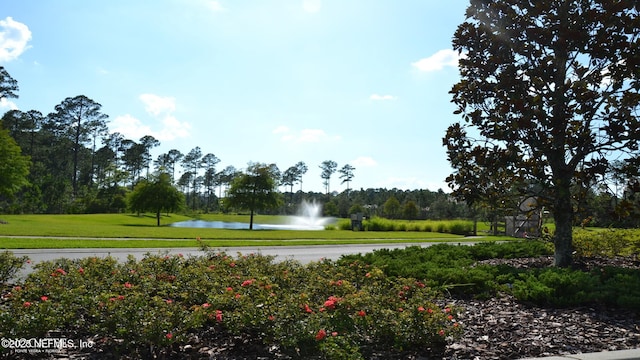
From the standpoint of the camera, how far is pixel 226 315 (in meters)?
4.22

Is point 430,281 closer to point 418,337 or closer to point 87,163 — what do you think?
point 418,337

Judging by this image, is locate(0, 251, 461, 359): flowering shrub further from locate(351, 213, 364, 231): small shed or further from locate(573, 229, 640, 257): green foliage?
locate(351, 213, 364, 231): small shed

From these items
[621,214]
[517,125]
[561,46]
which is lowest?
[621,214]

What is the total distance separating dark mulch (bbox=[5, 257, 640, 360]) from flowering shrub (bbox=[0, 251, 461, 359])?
12 cm

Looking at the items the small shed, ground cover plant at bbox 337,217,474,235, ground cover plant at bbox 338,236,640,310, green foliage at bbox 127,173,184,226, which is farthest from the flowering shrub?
green foliage at bbox 127,173,184,226

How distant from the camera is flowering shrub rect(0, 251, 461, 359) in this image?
12.0 feet

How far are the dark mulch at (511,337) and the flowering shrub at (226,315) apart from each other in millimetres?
117

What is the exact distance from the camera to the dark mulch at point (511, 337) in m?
3.99

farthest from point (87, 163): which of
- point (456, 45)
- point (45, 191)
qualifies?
point (456, 45)

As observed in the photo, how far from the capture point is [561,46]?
7.92 m

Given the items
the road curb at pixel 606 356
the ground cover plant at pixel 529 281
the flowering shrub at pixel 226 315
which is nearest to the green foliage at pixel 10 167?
the flowering shrub at pixel 226 315

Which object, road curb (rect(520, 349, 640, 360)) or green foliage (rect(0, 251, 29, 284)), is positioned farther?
green foliage (rect(0, 251, 29, 284))

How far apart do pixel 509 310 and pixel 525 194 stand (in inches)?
148

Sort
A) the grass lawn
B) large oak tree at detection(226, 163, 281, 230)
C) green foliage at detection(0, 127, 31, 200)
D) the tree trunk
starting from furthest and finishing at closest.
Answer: large oak tree at detection(226, 163, 281, 230) → green foliage at detection(0, 127, 31, 200) → the grass lawn → the tree trunk
